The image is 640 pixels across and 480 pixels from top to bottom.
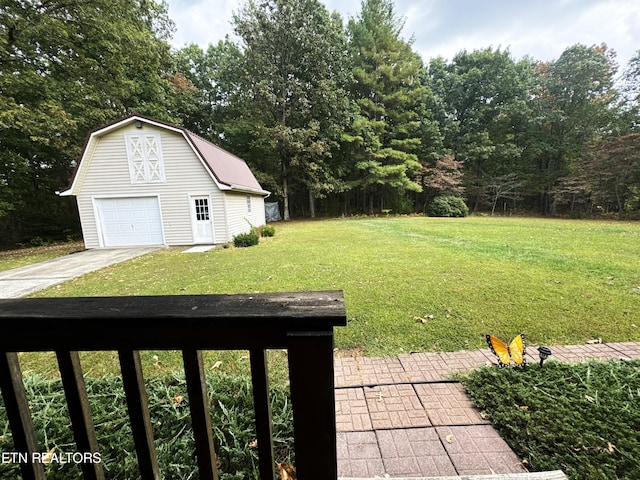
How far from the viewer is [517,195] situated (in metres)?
22.3

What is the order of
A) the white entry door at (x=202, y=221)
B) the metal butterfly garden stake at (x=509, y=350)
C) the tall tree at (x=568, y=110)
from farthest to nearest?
the tall tree at (x=568, y=110)
the white entry door at (x=202, y=221)
the metal butterfly garden stake at (x=509, y=350)

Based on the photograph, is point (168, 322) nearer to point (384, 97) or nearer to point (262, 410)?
point (262, 410)

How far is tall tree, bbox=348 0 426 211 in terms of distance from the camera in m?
19.5

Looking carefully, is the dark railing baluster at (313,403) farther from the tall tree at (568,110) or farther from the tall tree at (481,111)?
the tall tree at (568,110)

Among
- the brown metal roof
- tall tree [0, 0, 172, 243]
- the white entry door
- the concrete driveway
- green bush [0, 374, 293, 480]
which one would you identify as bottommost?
the concrete driveway

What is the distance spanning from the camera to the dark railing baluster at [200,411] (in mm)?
775

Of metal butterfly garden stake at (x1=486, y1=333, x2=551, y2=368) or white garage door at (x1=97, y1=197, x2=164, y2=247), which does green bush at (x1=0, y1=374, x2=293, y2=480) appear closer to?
metal butterfly garden stake at (x1=486, y1=333, x2=551, y2=368)

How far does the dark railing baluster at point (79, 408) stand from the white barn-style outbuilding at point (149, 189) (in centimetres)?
961

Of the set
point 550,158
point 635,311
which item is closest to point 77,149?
point 635,311

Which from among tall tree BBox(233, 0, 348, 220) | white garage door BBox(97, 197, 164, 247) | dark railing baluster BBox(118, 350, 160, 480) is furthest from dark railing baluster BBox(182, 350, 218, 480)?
tall tree BBox(233, 0, 348, 220)

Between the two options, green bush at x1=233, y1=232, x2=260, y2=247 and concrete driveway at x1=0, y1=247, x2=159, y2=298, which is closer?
concrete driveway at x1=0, y1=247, x2=159, y2=298

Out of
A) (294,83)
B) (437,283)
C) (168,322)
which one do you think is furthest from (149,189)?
(294,83)

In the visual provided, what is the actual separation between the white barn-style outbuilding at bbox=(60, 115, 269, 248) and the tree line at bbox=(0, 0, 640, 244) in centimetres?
226

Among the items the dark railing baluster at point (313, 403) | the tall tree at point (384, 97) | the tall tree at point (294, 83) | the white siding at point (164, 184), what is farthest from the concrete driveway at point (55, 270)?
the tall tree at point (384, 97)
